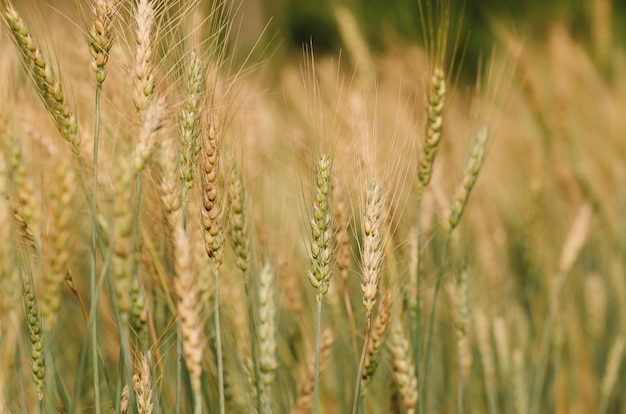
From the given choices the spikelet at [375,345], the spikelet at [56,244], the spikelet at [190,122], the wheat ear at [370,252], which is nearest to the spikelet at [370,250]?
the wheat ear at [370,252]

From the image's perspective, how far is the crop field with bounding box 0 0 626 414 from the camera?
0.81 metres

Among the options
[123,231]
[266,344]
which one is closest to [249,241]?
[266,344]

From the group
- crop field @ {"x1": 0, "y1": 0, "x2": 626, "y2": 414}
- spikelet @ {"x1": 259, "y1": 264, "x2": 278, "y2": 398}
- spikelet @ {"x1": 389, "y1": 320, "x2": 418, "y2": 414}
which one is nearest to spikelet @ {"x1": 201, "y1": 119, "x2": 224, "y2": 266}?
crop field @ {"x1": 0, "y1": 0, "x2": 626, "y2": 414}

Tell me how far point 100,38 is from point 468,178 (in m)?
0.60

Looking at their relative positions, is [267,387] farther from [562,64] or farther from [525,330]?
[562,64]

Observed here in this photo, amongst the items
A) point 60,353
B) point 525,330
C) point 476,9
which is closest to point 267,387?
point 60,353

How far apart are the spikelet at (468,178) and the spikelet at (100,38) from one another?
0.56m

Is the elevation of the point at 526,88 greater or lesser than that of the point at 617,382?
greater

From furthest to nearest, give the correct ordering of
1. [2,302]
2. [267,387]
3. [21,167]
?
[267,387] → [21,167] → [2,302]

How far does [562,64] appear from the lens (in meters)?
2.49

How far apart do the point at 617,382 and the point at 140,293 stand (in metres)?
1.34

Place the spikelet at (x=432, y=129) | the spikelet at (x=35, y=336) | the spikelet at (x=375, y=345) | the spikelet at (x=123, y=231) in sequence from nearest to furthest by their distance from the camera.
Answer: the spikelet at (x=123, y=231) → the spikelet at (x=35, y=336) → the spikelet at (x=375, y=345) → the spikelet at (x=432, y=129)

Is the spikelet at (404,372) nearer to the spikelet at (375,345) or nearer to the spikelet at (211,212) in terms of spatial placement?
the spikelet at (375,345)

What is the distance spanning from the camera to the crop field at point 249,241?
2.67ft
